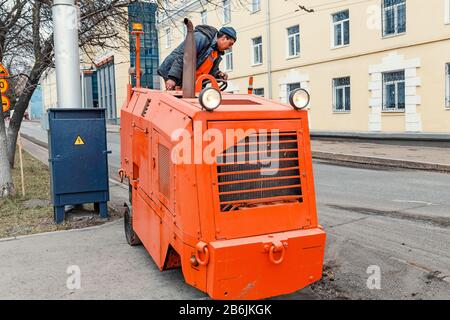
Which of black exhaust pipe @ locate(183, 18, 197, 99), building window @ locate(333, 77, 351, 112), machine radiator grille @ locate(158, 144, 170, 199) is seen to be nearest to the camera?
machine radiator grille @ locate(158, 144, 170, 199)

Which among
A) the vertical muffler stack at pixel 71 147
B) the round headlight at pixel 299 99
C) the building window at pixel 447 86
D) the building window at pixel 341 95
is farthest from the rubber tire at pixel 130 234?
the building window at pixel 341 95

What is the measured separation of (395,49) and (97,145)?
1527 centimetres

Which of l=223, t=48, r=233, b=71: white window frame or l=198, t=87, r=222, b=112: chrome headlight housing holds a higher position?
l=223, t=48, r=233, b=71: white window frame

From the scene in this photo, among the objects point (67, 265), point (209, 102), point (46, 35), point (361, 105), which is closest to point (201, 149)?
point (209, 102)

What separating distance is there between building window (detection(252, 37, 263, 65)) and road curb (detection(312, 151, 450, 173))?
11678mm

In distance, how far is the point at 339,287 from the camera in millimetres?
4730

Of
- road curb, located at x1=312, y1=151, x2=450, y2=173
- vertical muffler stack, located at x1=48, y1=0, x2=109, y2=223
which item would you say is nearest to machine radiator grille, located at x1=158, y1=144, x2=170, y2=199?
vertical muffler stack, located at x1=48, y1=0, x2=109, y2=223

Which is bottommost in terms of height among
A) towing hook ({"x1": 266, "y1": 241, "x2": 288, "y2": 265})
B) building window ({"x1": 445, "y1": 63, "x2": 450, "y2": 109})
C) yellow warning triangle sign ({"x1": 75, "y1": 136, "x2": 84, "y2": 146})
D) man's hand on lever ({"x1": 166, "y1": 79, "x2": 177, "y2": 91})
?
towing hook ({"x1": 266, "y1": 241, "x2": 288, "y2": 265})

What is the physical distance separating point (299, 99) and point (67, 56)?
5119 mm

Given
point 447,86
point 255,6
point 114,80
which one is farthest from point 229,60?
point 114,80

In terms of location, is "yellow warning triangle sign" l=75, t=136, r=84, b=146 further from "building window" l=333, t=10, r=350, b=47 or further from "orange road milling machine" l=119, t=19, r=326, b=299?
"building window" l=333, t=10, r=350, b=47

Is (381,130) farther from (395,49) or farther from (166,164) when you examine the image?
(166,164)

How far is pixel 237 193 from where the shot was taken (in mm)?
3941

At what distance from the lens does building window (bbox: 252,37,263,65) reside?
27625mm
